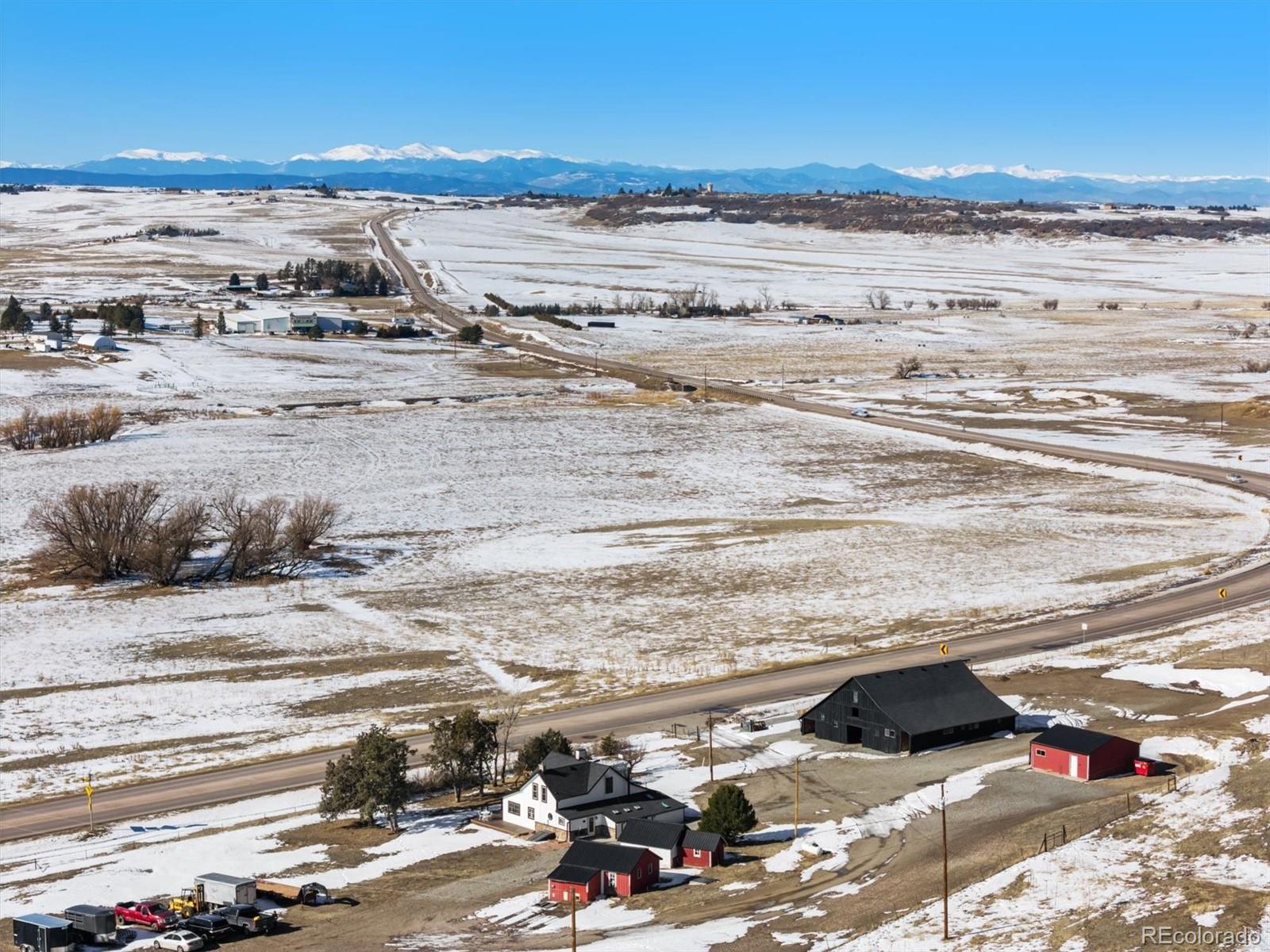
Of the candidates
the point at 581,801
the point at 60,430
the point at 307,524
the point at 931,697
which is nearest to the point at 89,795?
the point at 581,801

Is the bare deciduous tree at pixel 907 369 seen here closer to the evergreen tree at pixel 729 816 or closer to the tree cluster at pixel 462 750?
the tree cluster at pixel 462 750

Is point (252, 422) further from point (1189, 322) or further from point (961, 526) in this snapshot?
point (1189, 322)

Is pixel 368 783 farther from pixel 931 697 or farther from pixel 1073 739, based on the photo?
pixel 1073 739

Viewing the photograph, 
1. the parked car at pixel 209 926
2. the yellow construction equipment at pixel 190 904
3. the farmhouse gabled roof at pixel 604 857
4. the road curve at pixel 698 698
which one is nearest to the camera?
the parked car at pixel 209 926

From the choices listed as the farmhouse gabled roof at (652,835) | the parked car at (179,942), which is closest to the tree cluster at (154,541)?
the farmhouse gabled roof at (652,835)

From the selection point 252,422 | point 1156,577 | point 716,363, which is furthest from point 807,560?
point 716,363

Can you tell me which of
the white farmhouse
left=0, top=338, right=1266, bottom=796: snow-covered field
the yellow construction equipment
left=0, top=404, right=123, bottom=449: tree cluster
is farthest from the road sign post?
left=0, top=404, right=123, bottom=449: tree cluster
